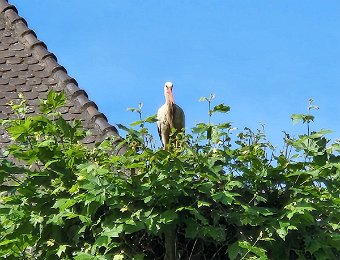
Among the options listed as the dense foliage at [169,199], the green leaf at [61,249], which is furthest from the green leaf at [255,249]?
the green leaf at [61,249]

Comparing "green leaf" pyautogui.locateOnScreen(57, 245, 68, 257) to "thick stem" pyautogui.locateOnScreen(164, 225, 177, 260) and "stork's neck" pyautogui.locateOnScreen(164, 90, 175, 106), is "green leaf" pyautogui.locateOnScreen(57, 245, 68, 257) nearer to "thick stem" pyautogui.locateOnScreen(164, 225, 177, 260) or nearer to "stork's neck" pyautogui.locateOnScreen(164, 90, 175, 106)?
"thick stem" pyautogui.locateOnScreen(164, 225, 177, 260)

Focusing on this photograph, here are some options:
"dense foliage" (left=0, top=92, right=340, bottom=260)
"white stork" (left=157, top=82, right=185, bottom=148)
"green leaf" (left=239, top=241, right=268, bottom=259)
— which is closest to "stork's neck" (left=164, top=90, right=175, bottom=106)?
"white stork" (left=157, top=82, right=185, bottom=148)

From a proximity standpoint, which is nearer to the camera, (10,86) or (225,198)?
(225,198)

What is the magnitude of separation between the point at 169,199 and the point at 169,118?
4.04 feet

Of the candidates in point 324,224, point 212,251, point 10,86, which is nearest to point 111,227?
point 212,251

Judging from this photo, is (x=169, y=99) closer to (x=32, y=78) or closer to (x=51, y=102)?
(x=51, y=102)

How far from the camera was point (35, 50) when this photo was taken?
34.6 ft

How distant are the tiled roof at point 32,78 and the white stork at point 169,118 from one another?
105 cm

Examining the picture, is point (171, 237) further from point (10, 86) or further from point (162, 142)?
point (10, 86)

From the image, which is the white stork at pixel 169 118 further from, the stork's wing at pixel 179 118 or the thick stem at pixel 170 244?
the thick stem at pixel 170 244

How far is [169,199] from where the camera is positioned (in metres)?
7.10

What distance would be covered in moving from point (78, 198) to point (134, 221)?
0.39 m

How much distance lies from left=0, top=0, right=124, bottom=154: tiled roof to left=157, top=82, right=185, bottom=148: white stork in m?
1.05

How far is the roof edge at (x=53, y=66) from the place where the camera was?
31.3 ft
